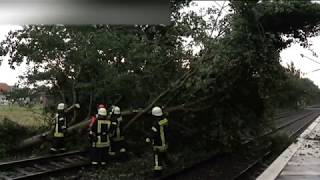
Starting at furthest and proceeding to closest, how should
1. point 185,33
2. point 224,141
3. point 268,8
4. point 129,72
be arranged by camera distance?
point 129,72 < point 185,33 < point 224,141 < point 268,8

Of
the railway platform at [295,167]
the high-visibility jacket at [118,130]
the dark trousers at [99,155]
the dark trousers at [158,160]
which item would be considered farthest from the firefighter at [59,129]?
the railway platform at [295,167]

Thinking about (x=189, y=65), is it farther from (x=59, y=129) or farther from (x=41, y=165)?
(x=41, y=165)

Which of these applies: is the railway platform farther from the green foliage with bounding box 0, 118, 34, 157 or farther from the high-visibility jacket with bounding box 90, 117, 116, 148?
the green foliage with bounding box 0, 118, 34, 157

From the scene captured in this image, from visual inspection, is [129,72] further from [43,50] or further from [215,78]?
[215,78]

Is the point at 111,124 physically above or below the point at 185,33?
below

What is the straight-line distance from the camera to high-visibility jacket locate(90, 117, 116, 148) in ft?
45.1

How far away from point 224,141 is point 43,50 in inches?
290

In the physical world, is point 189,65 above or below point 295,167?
above

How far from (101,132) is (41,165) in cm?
232

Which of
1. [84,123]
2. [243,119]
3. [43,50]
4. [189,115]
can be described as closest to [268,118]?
[243,119]

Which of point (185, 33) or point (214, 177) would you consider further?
point (185, 33)

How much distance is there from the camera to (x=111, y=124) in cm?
1459

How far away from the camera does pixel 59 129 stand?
1655 centimetres

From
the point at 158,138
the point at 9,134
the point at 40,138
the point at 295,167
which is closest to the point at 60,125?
the point at 40,138
